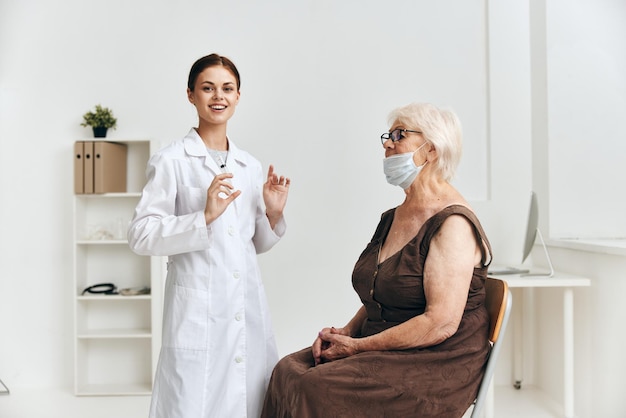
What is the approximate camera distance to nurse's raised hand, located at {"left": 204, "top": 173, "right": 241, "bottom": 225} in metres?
2.08

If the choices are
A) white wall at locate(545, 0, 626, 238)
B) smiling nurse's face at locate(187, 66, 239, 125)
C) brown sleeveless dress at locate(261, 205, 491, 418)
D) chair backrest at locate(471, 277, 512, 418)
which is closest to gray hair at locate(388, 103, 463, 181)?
brown sleeveless dress at locate(261, 205, 491, 418)

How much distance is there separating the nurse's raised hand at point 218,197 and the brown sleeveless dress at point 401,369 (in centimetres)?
50

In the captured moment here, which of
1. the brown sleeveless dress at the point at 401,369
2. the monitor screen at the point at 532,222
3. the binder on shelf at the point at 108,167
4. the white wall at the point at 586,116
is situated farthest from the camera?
the binder on shelf at the point at 108,167

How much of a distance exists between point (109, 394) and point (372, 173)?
2131mm

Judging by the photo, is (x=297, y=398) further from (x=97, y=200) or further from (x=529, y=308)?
(x=97, y=200)

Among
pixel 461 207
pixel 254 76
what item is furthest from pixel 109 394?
pixel 461 207

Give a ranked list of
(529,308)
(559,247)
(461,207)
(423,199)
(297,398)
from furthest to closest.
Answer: (529,308) → (559,247) → (423,199) → (461,207) → (297,398)

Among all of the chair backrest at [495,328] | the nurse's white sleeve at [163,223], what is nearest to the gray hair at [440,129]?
the chair backrest at [495,328]

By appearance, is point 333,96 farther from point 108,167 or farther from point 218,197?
point 218,197

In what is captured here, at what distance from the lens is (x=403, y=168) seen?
2166mm

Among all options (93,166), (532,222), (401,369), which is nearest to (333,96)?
(532,222)

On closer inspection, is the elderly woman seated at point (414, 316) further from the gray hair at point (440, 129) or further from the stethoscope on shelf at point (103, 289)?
the stethoscope on shelf at point (103, 289)

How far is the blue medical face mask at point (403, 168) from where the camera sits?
216 cm

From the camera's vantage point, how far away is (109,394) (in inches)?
165
